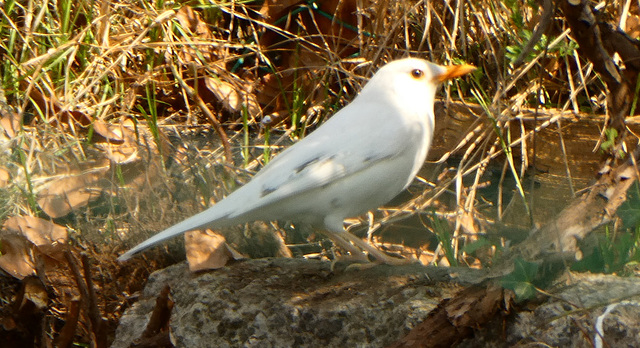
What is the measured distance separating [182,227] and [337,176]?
1.93ft

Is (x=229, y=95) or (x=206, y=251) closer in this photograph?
(x=206, y=251)

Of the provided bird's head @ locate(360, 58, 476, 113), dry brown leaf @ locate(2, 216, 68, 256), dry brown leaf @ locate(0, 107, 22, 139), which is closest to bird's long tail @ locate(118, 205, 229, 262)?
dry brown leaf @ locate(2, 216, 68, 256)

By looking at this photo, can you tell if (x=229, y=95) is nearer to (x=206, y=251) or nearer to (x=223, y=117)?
(x=223, y=117)

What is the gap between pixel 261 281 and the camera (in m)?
2.81

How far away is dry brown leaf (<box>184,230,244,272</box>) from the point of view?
9.59 feet

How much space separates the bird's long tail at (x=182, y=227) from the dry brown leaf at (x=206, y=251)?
22 cm

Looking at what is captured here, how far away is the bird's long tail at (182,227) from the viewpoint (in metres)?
2.64

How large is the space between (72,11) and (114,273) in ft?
7.14

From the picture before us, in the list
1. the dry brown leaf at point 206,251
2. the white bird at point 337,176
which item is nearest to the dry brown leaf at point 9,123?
the dry brown leaf at point 206,251

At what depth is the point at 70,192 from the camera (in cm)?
376

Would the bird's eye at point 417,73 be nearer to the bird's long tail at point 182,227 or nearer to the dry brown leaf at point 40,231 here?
the bird's long tail at point 182,227

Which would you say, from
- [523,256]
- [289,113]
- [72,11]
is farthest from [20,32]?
[523,256]

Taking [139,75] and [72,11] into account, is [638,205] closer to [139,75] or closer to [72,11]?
[139,75]

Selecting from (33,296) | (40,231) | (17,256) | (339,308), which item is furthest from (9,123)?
(339,308)
